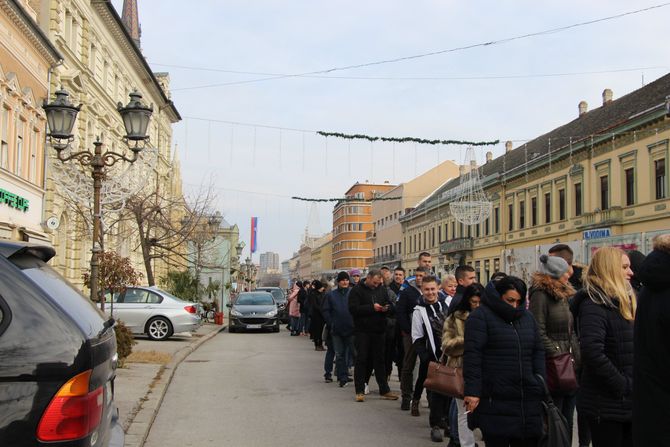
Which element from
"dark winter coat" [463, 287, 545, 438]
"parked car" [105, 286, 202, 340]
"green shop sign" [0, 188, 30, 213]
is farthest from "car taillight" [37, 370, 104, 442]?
"green shop sign" [0, 188, 30, 213]

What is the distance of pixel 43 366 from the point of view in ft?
10.9

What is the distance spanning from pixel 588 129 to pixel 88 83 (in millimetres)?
29042

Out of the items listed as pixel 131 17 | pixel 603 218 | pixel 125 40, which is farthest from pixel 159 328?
pixel 131 17

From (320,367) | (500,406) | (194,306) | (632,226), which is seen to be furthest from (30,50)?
(632,226)

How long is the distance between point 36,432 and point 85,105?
30655 mm

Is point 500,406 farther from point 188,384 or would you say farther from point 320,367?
point 320,367

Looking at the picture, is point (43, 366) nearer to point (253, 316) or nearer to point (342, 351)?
point (342, 351)

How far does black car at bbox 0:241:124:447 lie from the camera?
10.7 feet

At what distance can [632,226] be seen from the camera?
37.6m

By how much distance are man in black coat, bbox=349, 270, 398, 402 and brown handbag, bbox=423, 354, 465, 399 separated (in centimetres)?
378

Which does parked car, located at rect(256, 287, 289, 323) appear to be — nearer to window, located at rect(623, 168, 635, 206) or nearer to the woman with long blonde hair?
window, located at rect(623, 168, 635, 206)

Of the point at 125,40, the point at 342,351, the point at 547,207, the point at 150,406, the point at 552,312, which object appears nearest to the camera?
the point at 552,312

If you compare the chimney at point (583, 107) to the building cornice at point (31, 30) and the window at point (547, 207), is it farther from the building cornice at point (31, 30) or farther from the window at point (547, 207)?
the building cornice at point (31, 30)

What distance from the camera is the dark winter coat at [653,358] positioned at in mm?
3229
